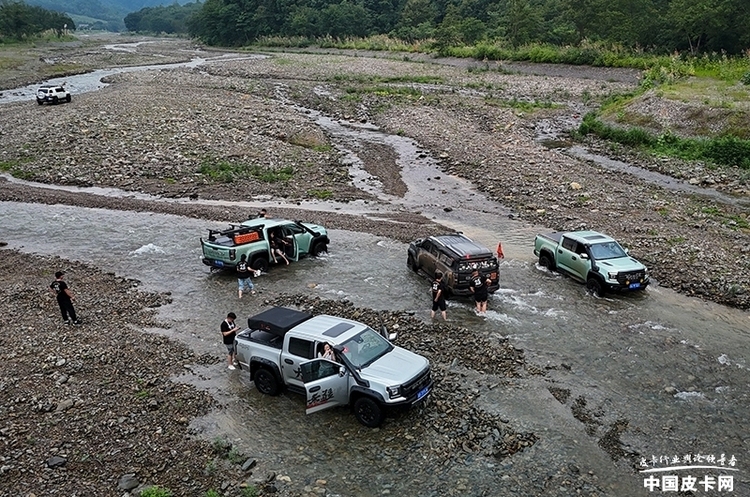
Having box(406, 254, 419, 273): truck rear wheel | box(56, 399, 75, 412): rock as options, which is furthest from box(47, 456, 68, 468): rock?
box(406, 254, 419, 273): truck rear wheel

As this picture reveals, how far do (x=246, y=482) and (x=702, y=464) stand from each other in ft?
30.7

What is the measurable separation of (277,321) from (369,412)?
337cm

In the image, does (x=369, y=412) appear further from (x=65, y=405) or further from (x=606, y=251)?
(x=606, y=251)

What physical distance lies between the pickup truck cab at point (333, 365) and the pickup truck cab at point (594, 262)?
9.28 metres

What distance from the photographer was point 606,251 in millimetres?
21031

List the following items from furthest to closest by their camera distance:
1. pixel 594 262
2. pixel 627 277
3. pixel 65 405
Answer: pixel 594 262
pixel 627 277
pixel 65 405

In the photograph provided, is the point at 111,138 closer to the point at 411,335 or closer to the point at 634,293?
the point at 411,335

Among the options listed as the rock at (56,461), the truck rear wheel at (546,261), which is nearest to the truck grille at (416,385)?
the rock at (56,461)

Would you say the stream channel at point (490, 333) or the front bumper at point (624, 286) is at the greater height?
the front bumper at point (624, 286)

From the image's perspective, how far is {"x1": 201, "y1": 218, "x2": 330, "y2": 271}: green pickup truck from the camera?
2180cm

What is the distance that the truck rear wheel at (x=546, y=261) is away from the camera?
2273cm

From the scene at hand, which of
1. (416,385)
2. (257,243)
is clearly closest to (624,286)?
(416,385)

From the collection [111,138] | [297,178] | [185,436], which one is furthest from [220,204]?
[185,436]

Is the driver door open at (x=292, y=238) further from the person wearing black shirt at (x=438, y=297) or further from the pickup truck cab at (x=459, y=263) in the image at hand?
the person wearing black shirt at (x=438, y=297)
